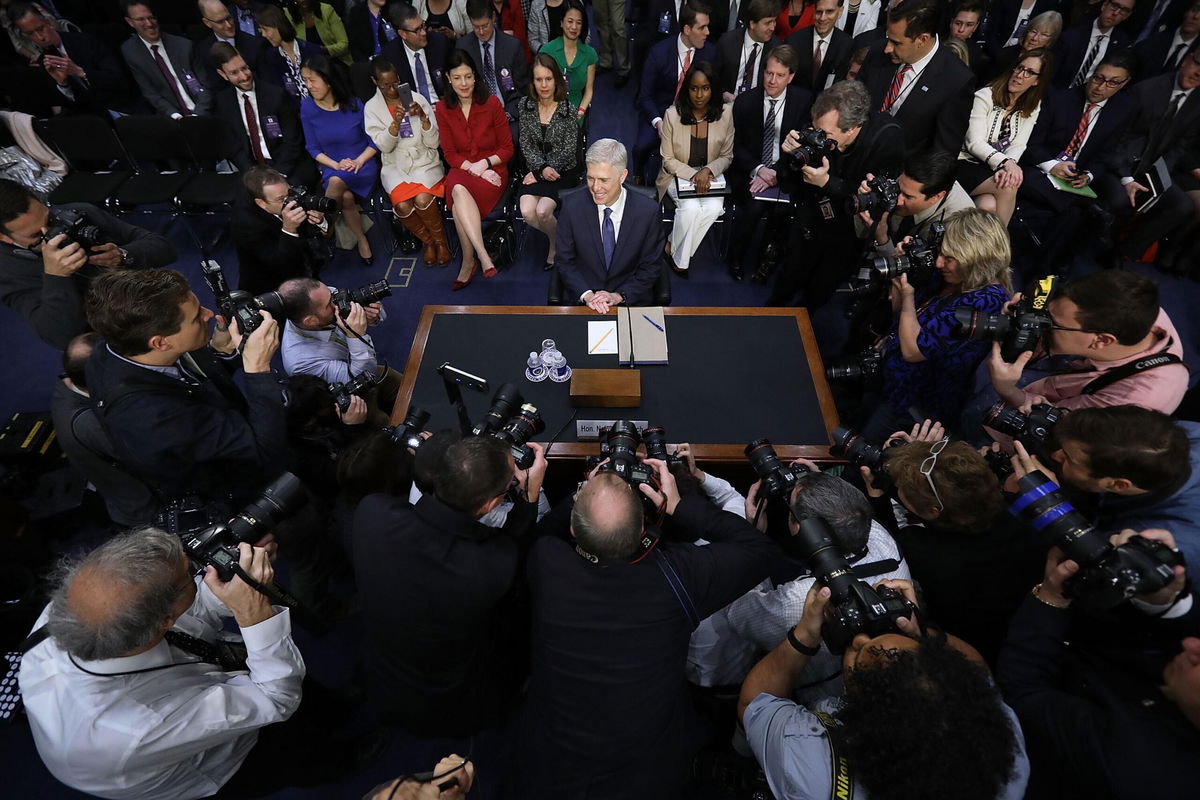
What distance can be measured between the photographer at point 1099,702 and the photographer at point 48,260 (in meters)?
3.56

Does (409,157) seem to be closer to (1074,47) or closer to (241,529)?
(241,529)

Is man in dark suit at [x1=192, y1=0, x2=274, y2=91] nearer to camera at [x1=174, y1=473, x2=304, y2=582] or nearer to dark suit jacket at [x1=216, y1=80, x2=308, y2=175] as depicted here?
dark suit jacket at [x1=216, y1=80, x2=308, y2=175]

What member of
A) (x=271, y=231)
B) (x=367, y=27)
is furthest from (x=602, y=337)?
(x=367, y=27)

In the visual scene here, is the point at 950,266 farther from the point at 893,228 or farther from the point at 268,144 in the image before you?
the point at 268,144

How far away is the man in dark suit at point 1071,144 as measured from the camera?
4.08 meters

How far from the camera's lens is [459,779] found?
1.60 meters

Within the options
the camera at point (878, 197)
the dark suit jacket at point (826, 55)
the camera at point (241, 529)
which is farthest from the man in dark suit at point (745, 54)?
the camera at point (241, 529)

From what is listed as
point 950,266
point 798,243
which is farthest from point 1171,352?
point 798,243

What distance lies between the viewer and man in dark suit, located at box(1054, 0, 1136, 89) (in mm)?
4531

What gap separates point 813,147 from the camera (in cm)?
325

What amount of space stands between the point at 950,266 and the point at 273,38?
197 inches

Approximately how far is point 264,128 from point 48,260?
248 cm

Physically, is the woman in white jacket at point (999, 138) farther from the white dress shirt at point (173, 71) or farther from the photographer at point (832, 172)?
→ the white dress shirt at point (173, 71)

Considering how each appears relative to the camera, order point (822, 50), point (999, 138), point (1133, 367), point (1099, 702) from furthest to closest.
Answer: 1. point (822, 50)
2. point (999, 138)
3. point (1133, 367)
4. point (1099, 702)
